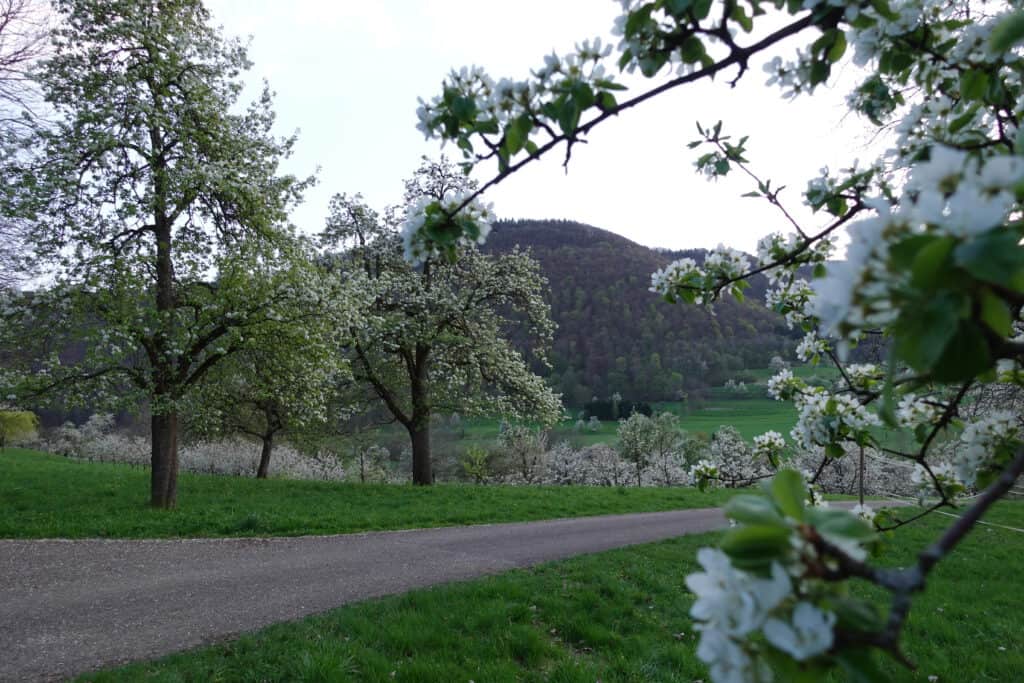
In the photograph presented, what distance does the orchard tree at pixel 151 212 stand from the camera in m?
9.77

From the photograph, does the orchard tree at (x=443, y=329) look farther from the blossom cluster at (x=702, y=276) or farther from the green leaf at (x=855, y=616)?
the green leaf at (x=855, y=616)

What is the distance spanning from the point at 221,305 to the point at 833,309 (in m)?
11.3

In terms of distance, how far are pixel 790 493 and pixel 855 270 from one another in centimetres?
26

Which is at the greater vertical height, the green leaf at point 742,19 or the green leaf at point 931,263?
the green leaf at point 742,19

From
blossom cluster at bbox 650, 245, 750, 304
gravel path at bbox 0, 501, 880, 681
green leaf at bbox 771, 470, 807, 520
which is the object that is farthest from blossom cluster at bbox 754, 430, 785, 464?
gravel path at bbox 0, 501, 880, 681

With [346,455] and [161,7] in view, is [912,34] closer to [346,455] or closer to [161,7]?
[161,7]

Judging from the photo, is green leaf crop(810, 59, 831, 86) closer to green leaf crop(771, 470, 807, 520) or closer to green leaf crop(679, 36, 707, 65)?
green leaf crop(679, 36, 707, 65)

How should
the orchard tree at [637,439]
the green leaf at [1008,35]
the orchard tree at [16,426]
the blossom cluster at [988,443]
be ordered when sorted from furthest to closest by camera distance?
the orchard tree at [637,439]
the orchard tree at [16,426]
the blossom cluster at [988,443]
the green leaf at [1008,35]

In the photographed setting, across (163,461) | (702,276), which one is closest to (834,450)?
(702,276)

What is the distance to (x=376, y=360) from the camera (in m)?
16.6

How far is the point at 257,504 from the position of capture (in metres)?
11.7

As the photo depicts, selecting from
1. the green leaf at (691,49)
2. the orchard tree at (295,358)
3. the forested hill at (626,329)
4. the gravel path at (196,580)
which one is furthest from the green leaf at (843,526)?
the forested hill at (626,329)

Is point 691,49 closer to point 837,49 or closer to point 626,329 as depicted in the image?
point 837,49

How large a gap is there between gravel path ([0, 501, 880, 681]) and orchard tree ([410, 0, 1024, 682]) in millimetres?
5240
